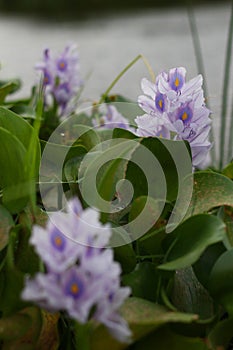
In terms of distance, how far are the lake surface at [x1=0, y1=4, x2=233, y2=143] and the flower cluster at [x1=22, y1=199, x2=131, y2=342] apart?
78 cm

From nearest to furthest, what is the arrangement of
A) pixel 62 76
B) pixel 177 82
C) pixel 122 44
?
pixel 177 82 < pixel 62 76 < pixel 122 44

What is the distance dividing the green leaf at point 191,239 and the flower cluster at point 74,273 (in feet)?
0.14

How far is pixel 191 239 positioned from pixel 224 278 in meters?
0.02

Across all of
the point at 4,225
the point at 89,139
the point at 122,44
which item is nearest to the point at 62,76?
the point at 89,139

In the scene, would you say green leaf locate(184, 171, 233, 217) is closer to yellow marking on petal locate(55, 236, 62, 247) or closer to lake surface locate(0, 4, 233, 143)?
yellow marking on petal locate(55, 236, 62, 247)

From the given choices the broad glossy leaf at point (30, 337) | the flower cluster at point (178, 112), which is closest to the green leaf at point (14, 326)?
the broad glossy leaf at point (30, 337)

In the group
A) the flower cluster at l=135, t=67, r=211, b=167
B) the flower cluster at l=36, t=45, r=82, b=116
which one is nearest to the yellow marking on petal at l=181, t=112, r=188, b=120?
the flower cluster at l=135, t=67, r=211, b=167

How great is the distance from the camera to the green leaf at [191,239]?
272 mm

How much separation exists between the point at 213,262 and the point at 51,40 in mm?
1584

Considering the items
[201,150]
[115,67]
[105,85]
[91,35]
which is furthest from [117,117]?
[91,35]

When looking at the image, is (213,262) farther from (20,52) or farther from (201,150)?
A: (20,52)

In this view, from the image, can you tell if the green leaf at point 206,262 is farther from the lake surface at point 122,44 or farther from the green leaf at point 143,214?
the lake surface at point 122,44

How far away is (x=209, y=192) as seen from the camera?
33 cm

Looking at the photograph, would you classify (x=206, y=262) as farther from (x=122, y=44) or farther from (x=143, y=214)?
(x=122, y=44)
